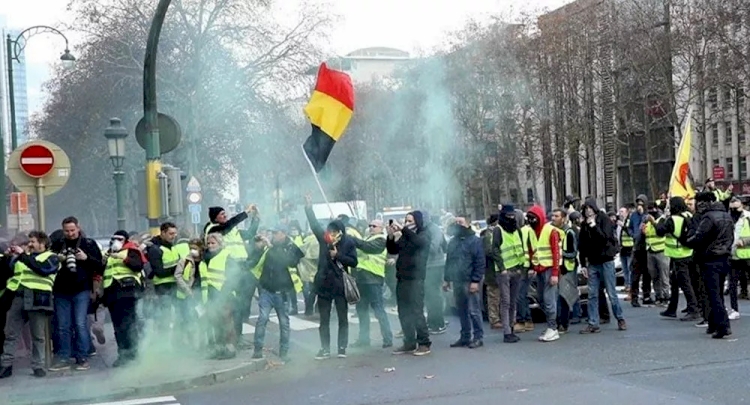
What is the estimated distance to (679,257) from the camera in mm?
13578

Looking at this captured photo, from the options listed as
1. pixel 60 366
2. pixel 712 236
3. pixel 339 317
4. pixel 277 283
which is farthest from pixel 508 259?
pixel 60 366

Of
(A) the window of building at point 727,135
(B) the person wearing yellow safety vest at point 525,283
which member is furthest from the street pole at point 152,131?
(A) the window of building at point 727,135

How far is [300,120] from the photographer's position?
3192cm

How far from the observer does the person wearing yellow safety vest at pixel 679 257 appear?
13477 mm

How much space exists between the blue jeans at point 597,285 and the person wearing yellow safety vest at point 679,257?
1.26 metres

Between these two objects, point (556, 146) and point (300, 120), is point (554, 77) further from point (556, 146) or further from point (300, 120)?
point (300, 120)

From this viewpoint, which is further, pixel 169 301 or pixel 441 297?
pixel 441 297

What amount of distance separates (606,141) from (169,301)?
1462 inches

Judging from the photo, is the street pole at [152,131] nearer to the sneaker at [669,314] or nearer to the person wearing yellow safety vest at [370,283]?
the person wearing yellow safety vest at [370,283]

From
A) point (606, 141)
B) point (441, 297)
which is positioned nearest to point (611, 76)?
point (606, 141)

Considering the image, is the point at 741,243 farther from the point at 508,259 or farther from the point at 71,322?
the point at 71,322

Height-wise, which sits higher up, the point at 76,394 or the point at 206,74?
the point at 206,74

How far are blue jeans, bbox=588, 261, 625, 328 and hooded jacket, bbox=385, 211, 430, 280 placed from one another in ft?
8.36

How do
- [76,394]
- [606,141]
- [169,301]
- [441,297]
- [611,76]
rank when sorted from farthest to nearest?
1. [606,141]
2. [611,76]
3. [441,297]
4. [169,301]
5. [76,394]
